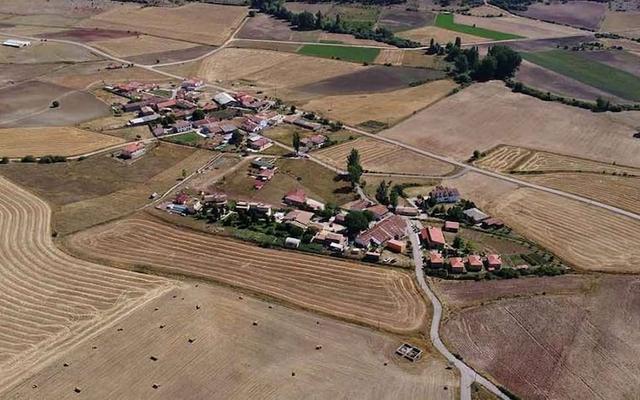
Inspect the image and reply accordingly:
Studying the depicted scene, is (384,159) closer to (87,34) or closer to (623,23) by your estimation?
(87,34)

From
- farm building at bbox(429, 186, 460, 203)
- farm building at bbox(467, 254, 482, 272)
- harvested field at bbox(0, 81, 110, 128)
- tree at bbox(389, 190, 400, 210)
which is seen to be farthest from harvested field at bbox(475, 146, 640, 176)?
harvested field at bbox(0, 81, 110, 128)

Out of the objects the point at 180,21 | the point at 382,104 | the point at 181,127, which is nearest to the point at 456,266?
the point at 181,127

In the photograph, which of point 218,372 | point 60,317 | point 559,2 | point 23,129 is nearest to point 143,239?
point 60,317

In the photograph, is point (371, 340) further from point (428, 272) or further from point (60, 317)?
point (60, 317)

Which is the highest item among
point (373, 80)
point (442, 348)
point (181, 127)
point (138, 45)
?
point (138, 45)

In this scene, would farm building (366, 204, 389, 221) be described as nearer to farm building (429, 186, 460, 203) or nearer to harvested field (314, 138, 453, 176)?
farm building (429, 186, 460, 203)
